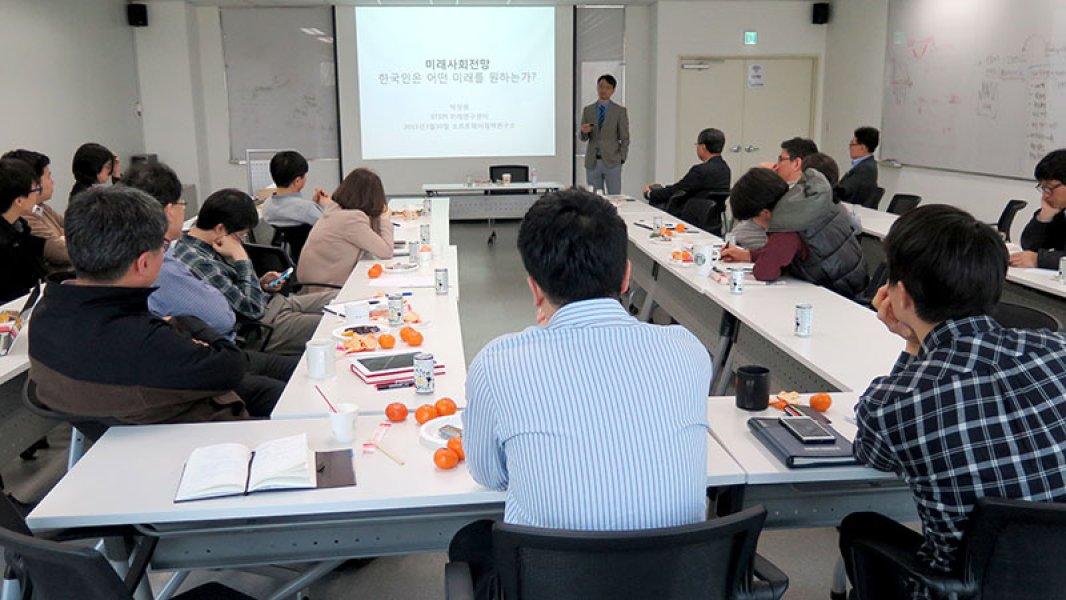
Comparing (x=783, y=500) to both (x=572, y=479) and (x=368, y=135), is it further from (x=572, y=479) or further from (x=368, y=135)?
(x=368, y=135)

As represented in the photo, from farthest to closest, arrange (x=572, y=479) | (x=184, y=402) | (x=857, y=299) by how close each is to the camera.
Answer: (x=857, y=299), (x=184, y=402), (x=572, y=479)

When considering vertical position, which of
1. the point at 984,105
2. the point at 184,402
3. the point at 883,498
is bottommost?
the point at 883,498

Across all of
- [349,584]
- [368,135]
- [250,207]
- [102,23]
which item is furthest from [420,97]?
[349,584]

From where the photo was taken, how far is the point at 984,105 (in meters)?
7.72

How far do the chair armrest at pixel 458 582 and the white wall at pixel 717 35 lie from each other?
9.87 m

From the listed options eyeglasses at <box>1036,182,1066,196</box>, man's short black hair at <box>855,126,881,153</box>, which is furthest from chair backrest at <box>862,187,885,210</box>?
eyeglasses at <box>1036,182,1066,196</box>

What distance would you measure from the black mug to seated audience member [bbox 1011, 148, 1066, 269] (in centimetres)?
261

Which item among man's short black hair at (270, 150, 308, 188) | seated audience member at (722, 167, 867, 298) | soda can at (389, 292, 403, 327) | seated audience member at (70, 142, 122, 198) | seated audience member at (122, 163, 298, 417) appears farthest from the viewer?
seated audience member at (70, 142, 122, 198)

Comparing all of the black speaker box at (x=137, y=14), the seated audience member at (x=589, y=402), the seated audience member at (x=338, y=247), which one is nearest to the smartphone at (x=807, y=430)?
the seated audience member at (x=589, y=402)

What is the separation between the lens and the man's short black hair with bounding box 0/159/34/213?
164 inches

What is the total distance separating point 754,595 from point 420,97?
1017 cm

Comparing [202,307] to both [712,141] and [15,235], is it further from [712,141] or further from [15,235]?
[712,141]

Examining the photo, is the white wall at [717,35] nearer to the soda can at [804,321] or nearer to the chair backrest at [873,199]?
the chair backrest at [873,199]

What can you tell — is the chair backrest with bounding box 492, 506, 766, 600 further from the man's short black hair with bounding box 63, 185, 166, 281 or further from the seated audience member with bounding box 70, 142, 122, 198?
the seated audience member with bounding box 70, 142, 122, 198
